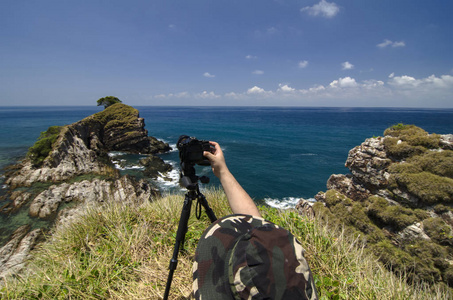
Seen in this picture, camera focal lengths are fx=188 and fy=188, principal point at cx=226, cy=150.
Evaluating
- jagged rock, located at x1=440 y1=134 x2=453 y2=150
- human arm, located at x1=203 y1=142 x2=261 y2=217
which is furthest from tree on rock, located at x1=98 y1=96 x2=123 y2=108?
jagged rock, located at x1=440 y1=134 x2=453 y2=150

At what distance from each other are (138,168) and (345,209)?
24045 mm

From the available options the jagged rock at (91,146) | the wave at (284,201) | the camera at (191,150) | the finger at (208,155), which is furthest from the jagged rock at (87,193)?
the finger at (208,155)

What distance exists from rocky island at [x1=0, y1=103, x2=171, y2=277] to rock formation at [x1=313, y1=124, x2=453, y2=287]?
8193mm

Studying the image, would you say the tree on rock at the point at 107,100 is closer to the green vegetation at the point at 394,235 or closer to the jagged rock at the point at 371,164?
the green vegetation at the point at 394,235

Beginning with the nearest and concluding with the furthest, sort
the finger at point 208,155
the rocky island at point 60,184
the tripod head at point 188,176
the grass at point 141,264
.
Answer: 1. the finger at point 208,155
2. the tripod head at point 188,176
3. the grass at point 141,264
4. the rocky island at point 60,184

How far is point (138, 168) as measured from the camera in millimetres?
25078

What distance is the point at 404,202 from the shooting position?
646cm

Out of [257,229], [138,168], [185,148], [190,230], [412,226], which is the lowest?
[138,168]

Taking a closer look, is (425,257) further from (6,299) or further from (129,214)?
(6,299)

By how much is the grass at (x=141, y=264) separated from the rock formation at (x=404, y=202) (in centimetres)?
152

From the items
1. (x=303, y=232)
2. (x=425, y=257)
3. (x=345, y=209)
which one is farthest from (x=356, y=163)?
(x=303, y=232)

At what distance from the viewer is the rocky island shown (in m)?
10.7

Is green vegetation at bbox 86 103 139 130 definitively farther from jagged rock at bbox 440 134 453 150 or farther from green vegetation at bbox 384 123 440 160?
jagged rock at bbox 440 134 453 150

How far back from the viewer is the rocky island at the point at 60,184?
1074cm
